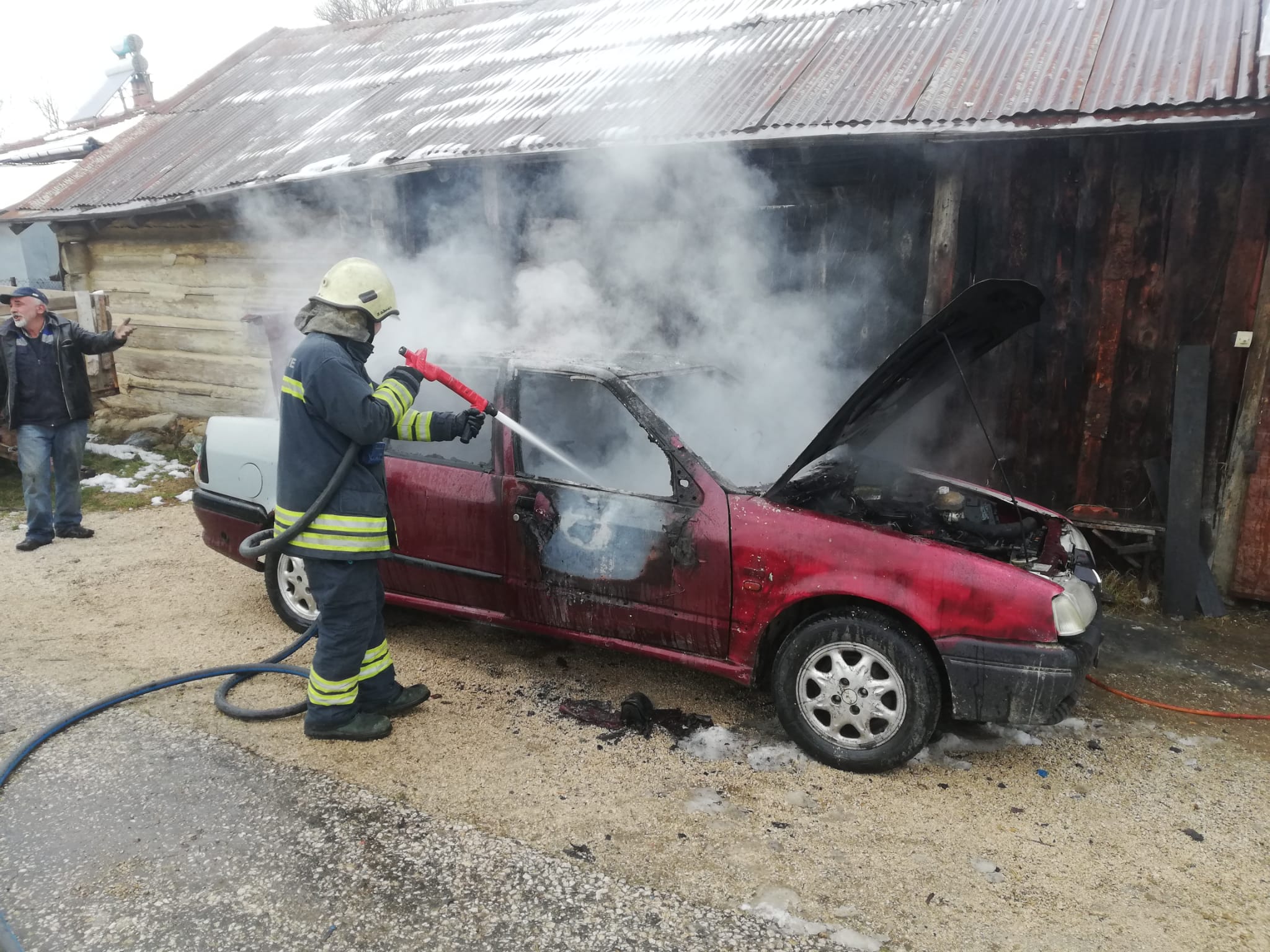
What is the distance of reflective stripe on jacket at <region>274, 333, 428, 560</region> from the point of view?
3312 millimetres

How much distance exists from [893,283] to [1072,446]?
1701mm

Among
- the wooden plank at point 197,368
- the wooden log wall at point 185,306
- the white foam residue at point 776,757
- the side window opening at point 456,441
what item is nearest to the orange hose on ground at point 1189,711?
the white foam residue at point 776,757

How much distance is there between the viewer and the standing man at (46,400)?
6.33 meters

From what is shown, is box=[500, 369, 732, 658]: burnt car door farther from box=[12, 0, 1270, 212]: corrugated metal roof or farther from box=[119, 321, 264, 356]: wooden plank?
box=[119, 321, 264, 356]: wooden plank

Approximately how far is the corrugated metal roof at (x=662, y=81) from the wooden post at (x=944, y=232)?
53 centimetres

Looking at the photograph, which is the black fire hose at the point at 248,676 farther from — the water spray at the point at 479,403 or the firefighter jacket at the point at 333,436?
the water spray at the point at 479,403

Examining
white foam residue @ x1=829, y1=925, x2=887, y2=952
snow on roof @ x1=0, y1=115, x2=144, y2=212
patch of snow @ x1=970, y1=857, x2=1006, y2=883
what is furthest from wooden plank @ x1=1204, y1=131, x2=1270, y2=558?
snow on roof @ x1=0, y1=115, x2=144, y2=212

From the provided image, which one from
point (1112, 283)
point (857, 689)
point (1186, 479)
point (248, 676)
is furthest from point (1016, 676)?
point (248, 676)

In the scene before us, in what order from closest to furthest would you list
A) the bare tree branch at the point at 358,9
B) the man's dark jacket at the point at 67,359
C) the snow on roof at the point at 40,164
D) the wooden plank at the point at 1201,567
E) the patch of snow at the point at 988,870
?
the patch of snow at the point at 988,870, the wooden plank at the point at 1201,567, the man's dark jacket at the point at 67,359, the snow on roof at the point at 40,164, the bare tree branch at the point at 358,9

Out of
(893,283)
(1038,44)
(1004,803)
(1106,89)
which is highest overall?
(1038,44)

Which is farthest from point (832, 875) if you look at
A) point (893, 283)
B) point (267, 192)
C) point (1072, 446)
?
point (267, 192)

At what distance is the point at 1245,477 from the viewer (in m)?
5.18

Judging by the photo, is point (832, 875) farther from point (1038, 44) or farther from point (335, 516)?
point (1038, 44)

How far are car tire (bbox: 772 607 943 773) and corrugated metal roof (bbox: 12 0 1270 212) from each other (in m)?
3.30
